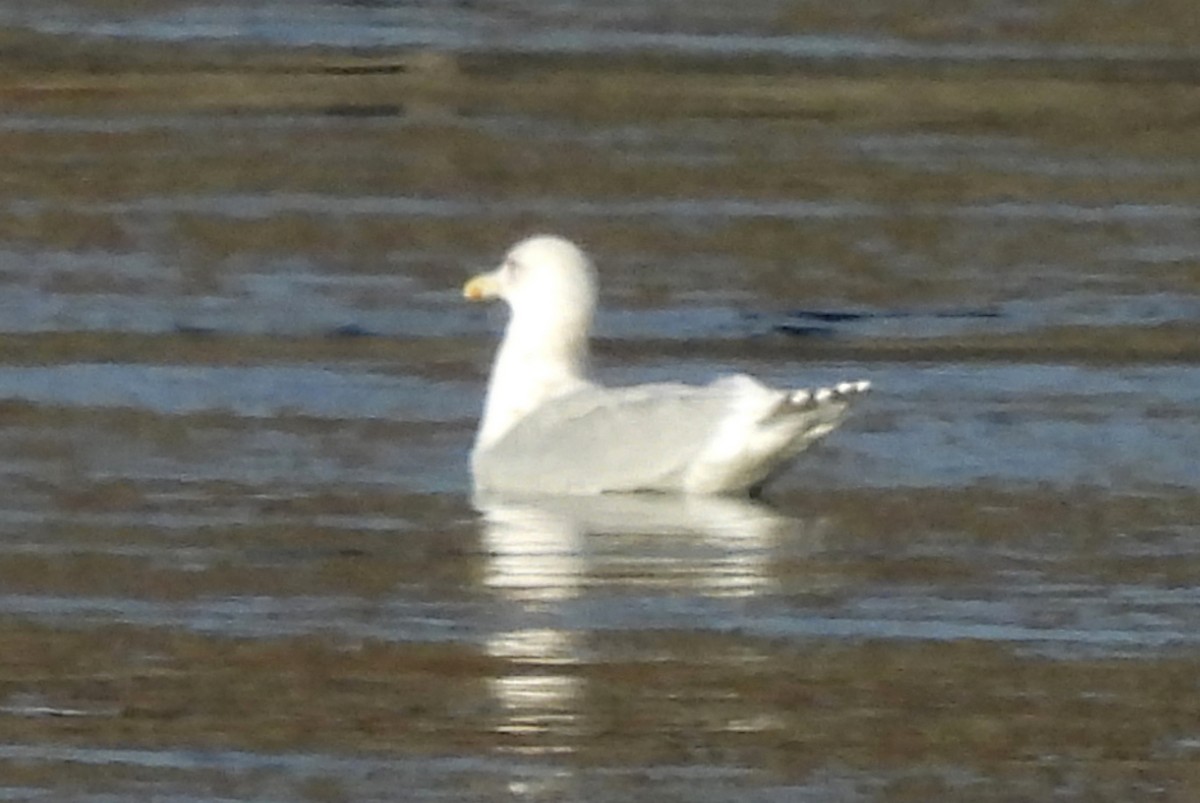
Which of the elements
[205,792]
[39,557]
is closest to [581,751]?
[205,792]

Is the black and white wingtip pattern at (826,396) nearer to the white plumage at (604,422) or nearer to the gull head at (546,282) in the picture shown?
the white plumage at (604,422)

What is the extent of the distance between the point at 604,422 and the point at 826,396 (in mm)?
725

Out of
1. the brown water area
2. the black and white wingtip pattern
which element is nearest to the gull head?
the brown water area

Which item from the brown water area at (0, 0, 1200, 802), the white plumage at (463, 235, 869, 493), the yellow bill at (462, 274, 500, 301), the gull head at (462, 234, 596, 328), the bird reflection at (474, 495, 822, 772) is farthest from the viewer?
the yellow bill at (462, 274, 500, 301)

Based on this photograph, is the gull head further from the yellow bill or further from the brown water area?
the brown water area

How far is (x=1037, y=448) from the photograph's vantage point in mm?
12656

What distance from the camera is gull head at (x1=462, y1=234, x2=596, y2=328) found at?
42.4 feet

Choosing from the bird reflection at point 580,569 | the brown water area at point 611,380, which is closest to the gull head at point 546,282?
the brown water area at point 611,380

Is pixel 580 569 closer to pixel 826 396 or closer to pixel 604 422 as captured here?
pixel 826 396

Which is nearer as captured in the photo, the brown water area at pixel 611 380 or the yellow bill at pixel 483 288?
the brown water area at pixel 611 380

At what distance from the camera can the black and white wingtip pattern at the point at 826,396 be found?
1155 centimetres

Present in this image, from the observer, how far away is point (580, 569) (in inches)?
427

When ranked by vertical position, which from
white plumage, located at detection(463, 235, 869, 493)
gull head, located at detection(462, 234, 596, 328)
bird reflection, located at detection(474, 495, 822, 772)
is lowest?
bird reflection, located at detection(474, 495, 822, 772)

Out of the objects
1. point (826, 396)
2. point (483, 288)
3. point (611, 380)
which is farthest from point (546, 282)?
point (826, 396)
